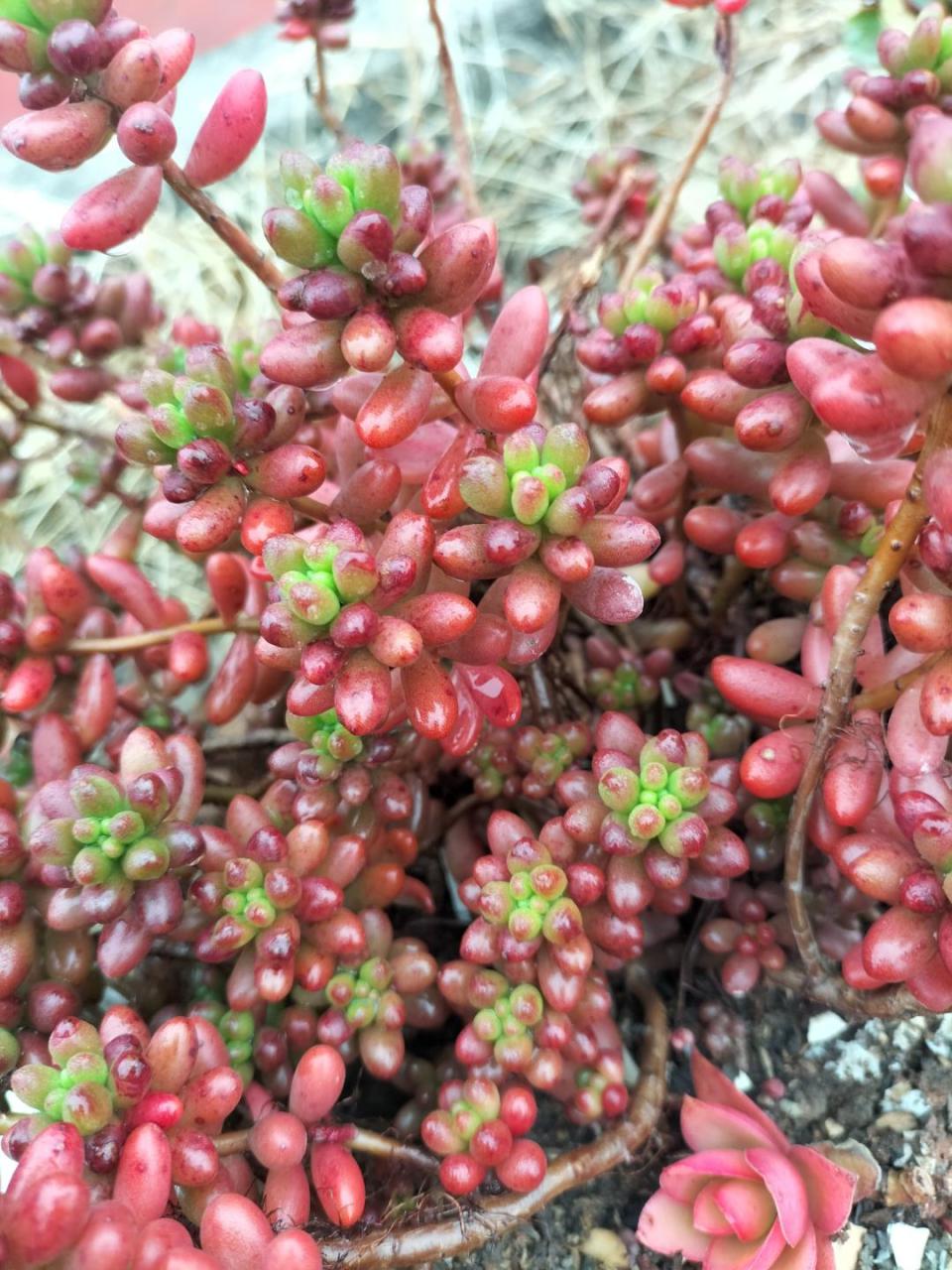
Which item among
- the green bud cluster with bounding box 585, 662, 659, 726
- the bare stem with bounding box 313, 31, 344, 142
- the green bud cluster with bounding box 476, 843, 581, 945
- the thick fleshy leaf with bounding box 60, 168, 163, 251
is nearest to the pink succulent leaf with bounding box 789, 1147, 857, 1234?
the green bud cluster with bounding box 476, 843, 581, 945

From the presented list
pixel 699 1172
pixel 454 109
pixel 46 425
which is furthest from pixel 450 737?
pixel 454 109

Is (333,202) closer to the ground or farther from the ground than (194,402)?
farther from the ground

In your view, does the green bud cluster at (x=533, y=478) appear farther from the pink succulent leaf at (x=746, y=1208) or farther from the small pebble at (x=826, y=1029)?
the small pebble at (x=826, y=1029)

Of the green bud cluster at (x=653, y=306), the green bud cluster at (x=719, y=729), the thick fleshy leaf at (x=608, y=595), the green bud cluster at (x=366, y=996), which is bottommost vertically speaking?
the green bud cluster at (x=719, y=729)

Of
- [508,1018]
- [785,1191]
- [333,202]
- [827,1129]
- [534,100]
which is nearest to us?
[333,202]

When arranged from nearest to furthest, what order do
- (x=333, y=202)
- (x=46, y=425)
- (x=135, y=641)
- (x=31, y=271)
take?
(x=333, y=202) < (x=135, y=641) < (x=31, y=271) < (x=46, y=425)

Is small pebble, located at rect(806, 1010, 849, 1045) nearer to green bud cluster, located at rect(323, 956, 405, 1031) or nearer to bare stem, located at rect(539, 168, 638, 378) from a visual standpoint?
green bud cluster, located at rect(323, 956, 405, 1031)

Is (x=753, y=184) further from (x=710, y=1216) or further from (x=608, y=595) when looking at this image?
(x=710, y=1216)

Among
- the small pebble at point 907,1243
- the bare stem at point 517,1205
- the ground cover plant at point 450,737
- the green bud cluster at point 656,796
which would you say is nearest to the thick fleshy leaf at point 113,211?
the ground cover plant at point 450,737
